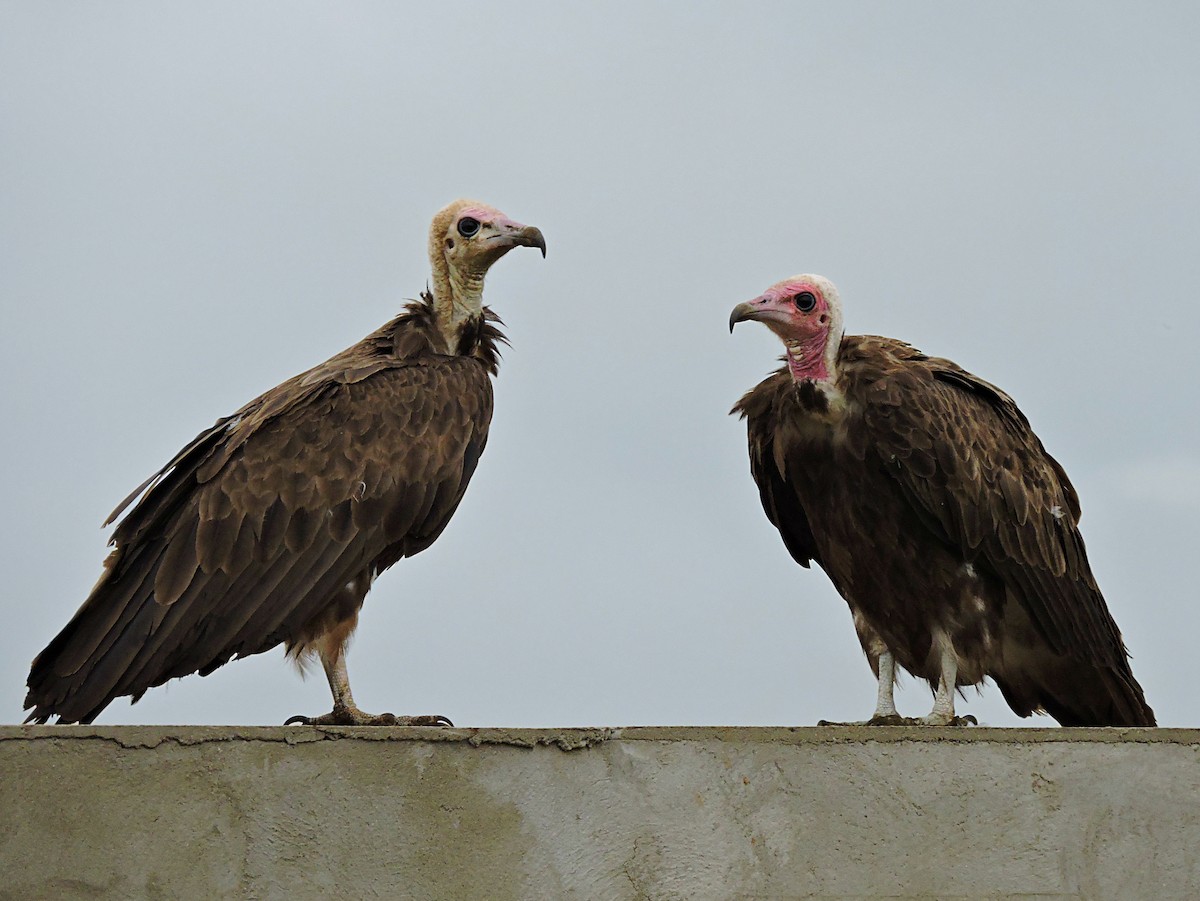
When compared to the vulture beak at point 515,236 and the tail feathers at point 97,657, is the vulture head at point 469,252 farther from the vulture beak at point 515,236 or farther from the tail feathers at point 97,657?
the tail feathers at point 97,657

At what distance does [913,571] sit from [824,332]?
1025 mm

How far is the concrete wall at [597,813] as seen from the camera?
4750 millimetres

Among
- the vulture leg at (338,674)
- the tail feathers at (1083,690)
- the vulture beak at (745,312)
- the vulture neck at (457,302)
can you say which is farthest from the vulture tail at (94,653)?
the tail feathers at (1083,690)

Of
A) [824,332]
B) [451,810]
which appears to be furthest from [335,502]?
[824,332]

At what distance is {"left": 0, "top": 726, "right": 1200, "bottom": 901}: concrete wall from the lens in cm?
475

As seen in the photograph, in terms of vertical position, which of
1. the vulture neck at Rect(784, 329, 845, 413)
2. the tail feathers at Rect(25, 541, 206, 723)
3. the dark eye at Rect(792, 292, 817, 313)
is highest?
the dark eye at Rect(792, 292, 817, 313)

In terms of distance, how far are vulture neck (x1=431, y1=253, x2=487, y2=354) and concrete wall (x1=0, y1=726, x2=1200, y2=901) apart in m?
2.47

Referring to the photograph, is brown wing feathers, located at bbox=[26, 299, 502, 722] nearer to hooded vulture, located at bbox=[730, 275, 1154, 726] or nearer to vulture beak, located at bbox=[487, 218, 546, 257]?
vulture beak, located at bbox=[487, 218, 546, 257]

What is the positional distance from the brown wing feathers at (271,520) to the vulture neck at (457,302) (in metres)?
0.35

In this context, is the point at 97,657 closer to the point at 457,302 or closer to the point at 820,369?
the point at 457,302

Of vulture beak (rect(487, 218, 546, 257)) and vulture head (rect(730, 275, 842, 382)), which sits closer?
vulture head (rect(730, 275, 842, 382))

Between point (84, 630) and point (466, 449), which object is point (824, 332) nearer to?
point (466, 449)

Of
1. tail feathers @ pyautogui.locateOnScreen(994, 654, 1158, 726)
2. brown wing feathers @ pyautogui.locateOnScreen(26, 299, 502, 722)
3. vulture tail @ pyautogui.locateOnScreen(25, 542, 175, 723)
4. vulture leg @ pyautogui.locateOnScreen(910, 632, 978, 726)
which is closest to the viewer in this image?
vulture tail @ pyautogui.locateOnScreen(25, 542, 175, 723)

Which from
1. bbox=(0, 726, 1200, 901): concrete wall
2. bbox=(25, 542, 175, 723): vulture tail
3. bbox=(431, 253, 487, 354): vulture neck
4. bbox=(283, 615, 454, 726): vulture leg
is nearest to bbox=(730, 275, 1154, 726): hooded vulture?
bbox=(0, 726, 1200, 901): concrete wall
